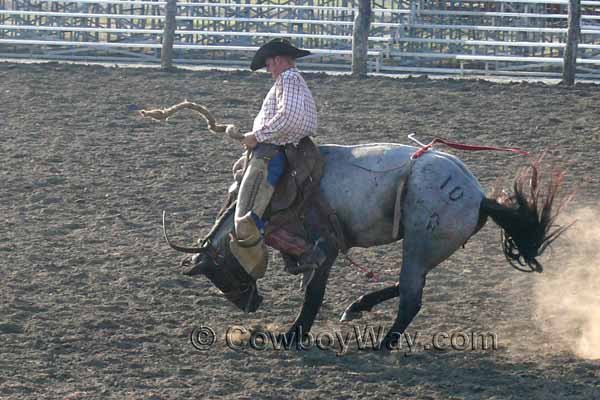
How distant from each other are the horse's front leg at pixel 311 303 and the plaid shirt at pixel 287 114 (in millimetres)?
693

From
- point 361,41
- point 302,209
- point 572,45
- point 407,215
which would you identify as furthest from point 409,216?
point 361,41

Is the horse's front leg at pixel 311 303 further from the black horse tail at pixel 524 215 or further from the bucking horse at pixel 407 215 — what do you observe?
the black horse tail at pixel 524 215

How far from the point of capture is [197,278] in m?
6.94

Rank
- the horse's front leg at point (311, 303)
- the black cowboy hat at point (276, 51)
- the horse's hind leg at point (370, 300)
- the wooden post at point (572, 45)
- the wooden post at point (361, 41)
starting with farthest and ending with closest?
the wooden post at point (361, 41) → the wooden post at point (572, 45) → the horse's hind leg at point (370, 300) → the horse's front leg at point (311, 303) → the black cowboy hat at point (276, 51)

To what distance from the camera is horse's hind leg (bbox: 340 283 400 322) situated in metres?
6.07

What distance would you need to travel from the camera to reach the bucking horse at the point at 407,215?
5.57m

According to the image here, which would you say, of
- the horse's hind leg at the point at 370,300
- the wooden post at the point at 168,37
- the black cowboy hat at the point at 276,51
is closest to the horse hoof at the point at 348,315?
the horse's hind leg at the point at 370,300

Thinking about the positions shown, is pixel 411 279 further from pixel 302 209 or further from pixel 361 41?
pixel 361 41

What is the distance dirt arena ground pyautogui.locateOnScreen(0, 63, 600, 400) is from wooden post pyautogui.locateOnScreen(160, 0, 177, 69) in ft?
8.76

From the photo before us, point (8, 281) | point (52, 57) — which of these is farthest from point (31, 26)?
point (8, 281)

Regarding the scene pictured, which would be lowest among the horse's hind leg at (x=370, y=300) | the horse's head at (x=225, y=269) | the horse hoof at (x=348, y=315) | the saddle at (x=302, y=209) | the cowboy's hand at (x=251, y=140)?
the horse hoof at (x=348, y=315)

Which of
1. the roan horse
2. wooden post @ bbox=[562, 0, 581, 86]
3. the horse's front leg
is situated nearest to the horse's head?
the roan horse

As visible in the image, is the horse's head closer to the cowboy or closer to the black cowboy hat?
the cowboy

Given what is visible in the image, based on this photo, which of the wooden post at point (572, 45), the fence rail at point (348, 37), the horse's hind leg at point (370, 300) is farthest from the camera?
the fence rail at point (348, 37)
